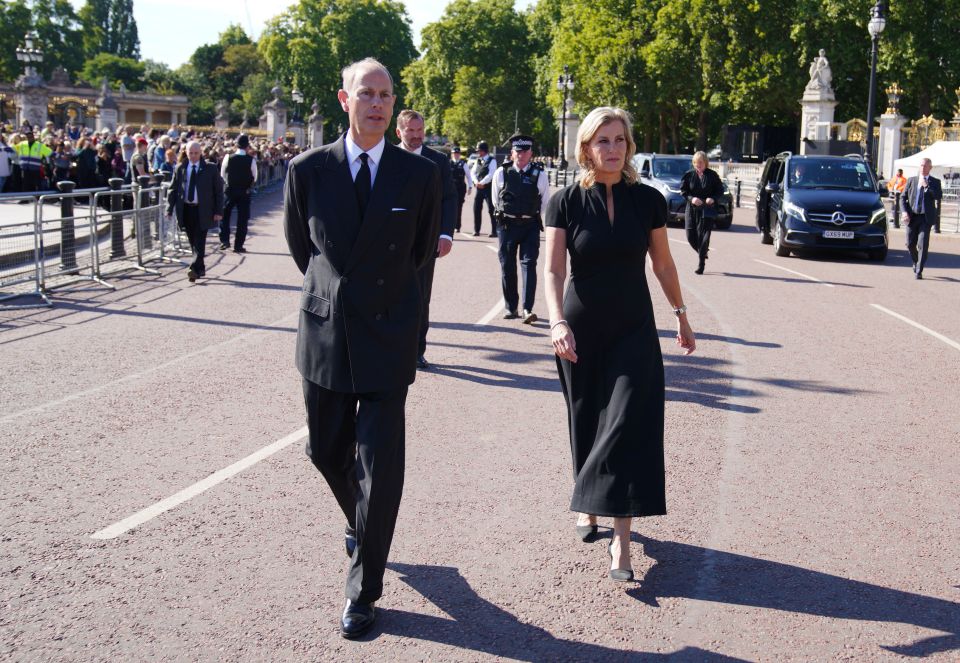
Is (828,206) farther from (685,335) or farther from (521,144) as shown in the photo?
(685,335)

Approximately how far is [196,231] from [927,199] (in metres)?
11.0

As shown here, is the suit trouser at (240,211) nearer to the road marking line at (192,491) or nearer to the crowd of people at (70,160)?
the crowd of people at (70,160)

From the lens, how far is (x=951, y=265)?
20.3 meters

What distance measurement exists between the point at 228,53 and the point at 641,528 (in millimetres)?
147848

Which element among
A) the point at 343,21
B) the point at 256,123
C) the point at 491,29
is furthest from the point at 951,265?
the point at 256,123

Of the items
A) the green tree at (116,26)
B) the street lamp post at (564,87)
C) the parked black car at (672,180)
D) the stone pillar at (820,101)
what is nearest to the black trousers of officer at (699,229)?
the parked black car at (672,180)

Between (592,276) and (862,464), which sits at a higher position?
(592,276)

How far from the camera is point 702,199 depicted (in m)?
17.3

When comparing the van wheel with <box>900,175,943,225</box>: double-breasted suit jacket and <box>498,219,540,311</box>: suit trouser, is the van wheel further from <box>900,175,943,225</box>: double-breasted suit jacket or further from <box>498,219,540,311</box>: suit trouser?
<box>498,219,540,311</box>: suit trouser

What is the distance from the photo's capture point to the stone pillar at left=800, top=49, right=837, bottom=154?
46.0m

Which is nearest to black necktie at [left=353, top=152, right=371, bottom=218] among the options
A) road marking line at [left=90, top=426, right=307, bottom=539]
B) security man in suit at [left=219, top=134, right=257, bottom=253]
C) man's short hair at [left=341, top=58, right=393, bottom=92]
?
man's short hair at [left=341, top=58, right=393, bottom=92]

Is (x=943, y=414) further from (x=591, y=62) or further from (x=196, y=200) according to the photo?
(x=591, y=62)

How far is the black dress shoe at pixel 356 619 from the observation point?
4.16 meters

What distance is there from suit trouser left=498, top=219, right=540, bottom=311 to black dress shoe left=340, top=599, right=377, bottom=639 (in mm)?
7693
